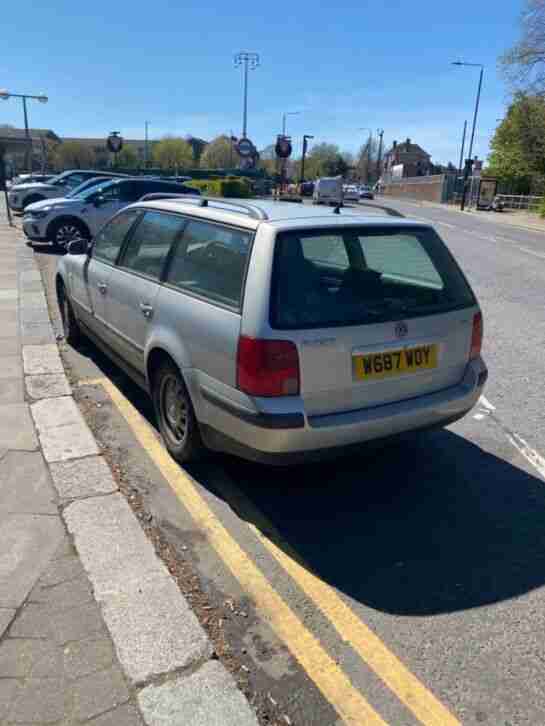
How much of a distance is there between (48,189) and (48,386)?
1684cm

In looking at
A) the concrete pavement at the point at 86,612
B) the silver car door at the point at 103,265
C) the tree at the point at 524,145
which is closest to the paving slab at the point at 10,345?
the silver car door at the point at 103,265

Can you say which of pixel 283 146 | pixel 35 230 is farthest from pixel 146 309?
pixel 283 146

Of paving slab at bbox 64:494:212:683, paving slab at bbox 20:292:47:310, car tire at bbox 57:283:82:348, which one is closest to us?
paving slab at bbox 64:494:212:683

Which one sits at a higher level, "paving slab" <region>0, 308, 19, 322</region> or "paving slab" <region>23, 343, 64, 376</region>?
"paving slab" <region>23, 343, 64, 376</region>

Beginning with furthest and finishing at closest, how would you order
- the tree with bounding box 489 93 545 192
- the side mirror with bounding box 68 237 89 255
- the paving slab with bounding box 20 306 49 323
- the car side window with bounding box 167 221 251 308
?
the tree with bounding box 489 93 545 192 < the paving slab with bounding box 20 306 49 323 < the side mirror with bounding box 68 237 89 255 < the car side window with bounding box 167 221 251 308

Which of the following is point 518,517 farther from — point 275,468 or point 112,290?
point 112,290

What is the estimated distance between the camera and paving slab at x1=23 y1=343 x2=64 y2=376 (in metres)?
5.41

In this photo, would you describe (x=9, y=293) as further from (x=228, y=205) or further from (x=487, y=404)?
(x=487, y=404)

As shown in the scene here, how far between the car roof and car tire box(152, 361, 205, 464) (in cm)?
99

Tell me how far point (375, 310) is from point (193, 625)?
1796 millimetres

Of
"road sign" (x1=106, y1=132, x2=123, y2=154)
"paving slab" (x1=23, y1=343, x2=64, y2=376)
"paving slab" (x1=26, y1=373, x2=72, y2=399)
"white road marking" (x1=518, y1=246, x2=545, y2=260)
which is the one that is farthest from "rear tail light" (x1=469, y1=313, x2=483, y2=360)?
"road sign" (x1=106, y1=132, x2=123, y2=154)

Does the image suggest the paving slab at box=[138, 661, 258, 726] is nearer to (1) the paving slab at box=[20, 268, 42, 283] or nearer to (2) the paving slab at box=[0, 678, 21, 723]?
(2) the paving slab at box=[0, 678, 21, 723]

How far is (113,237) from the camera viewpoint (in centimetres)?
493

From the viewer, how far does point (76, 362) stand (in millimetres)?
5883
